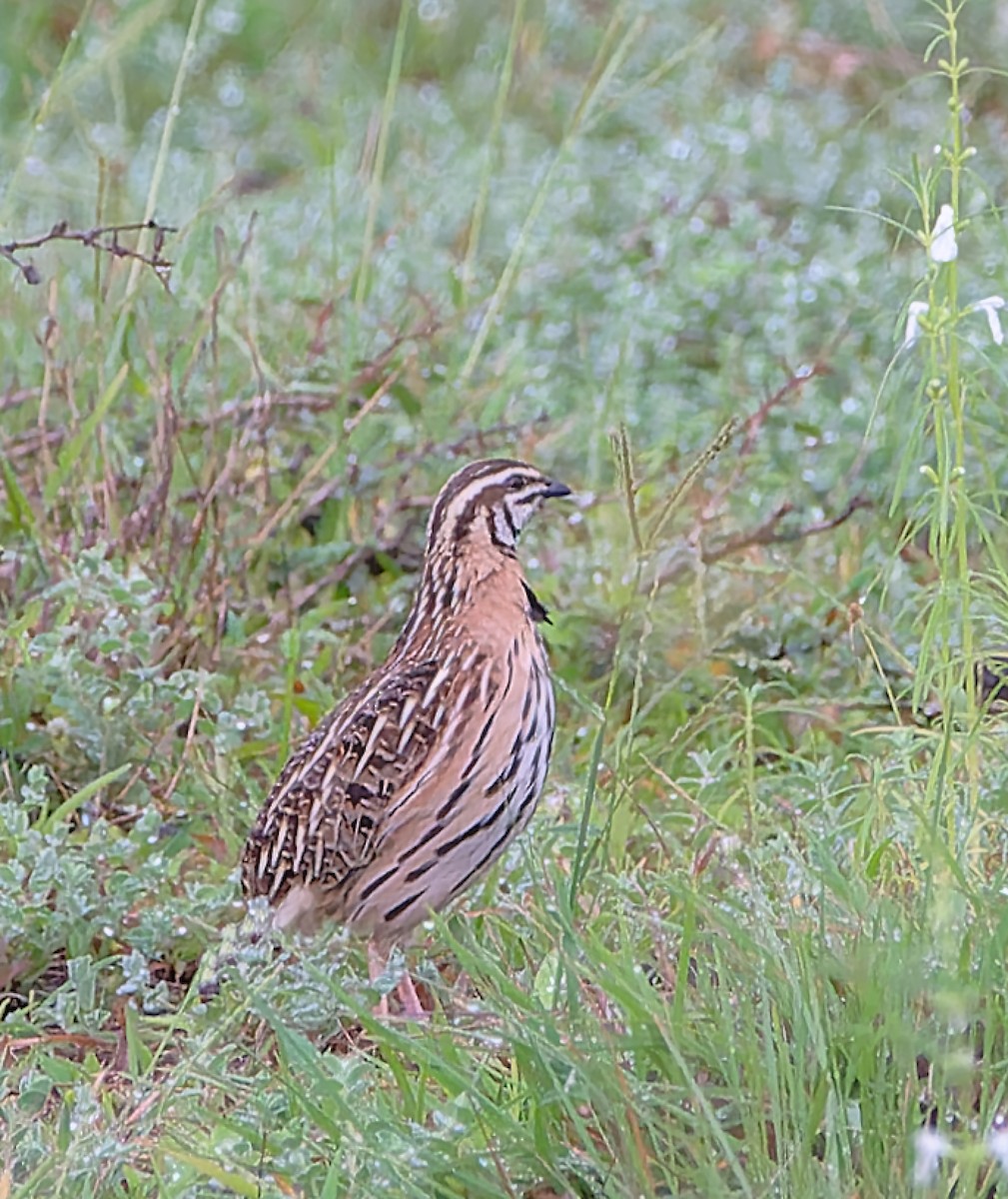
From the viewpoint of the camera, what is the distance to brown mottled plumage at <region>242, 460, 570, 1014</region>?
4.49 meters

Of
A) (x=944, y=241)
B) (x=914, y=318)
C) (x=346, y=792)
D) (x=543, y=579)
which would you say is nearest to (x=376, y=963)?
(x=346, y=792)

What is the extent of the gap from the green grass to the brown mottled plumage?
0.48 feet

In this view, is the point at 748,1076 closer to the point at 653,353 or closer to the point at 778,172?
the point at 653,353

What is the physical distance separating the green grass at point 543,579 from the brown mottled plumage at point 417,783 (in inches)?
5.7

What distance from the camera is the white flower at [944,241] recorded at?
3736 mm

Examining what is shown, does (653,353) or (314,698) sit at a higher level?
(653,353)

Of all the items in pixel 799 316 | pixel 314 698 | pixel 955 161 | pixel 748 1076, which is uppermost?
pixel 955 161

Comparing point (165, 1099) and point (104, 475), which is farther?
point (104, 475)

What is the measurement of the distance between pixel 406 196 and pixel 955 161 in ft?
17.7

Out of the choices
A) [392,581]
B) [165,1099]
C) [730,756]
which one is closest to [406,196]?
[392,581]

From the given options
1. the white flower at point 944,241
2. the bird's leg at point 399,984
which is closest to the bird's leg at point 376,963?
the bird's leg at point 399,984

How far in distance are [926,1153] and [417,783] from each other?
1671 millimetres

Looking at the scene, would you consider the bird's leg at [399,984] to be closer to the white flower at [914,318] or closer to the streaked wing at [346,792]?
the streaked wing at [346,792]

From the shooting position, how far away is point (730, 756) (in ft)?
17.6
